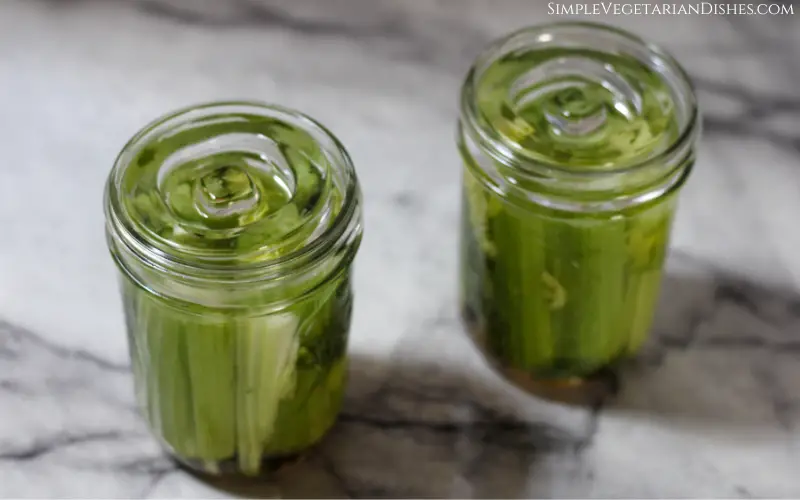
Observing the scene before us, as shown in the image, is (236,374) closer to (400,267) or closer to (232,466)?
(232,466)

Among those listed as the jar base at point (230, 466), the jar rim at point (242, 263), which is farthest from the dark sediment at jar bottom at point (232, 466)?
the jar rim at point (242, 263)

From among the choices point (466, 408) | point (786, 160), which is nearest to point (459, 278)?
point (466, 408)

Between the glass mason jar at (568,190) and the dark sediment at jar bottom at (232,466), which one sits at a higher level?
the glass mason jar at (568,190)

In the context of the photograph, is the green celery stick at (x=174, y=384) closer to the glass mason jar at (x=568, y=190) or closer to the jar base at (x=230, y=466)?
the jar base at (x=230, y=466)

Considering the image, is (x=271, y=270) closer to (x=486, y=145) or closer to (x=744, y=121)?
(x=486, y=145)

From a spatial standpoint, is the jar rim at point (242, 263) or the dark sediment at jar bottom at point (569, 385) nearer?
the jar rim at point (242, 263)

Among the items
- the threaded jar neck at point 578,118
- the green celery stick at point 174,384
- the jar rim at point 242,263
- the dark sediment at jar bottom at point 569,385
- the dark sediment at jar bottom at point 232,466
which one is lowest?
the dark sediment at jar bottom at point 232,466
